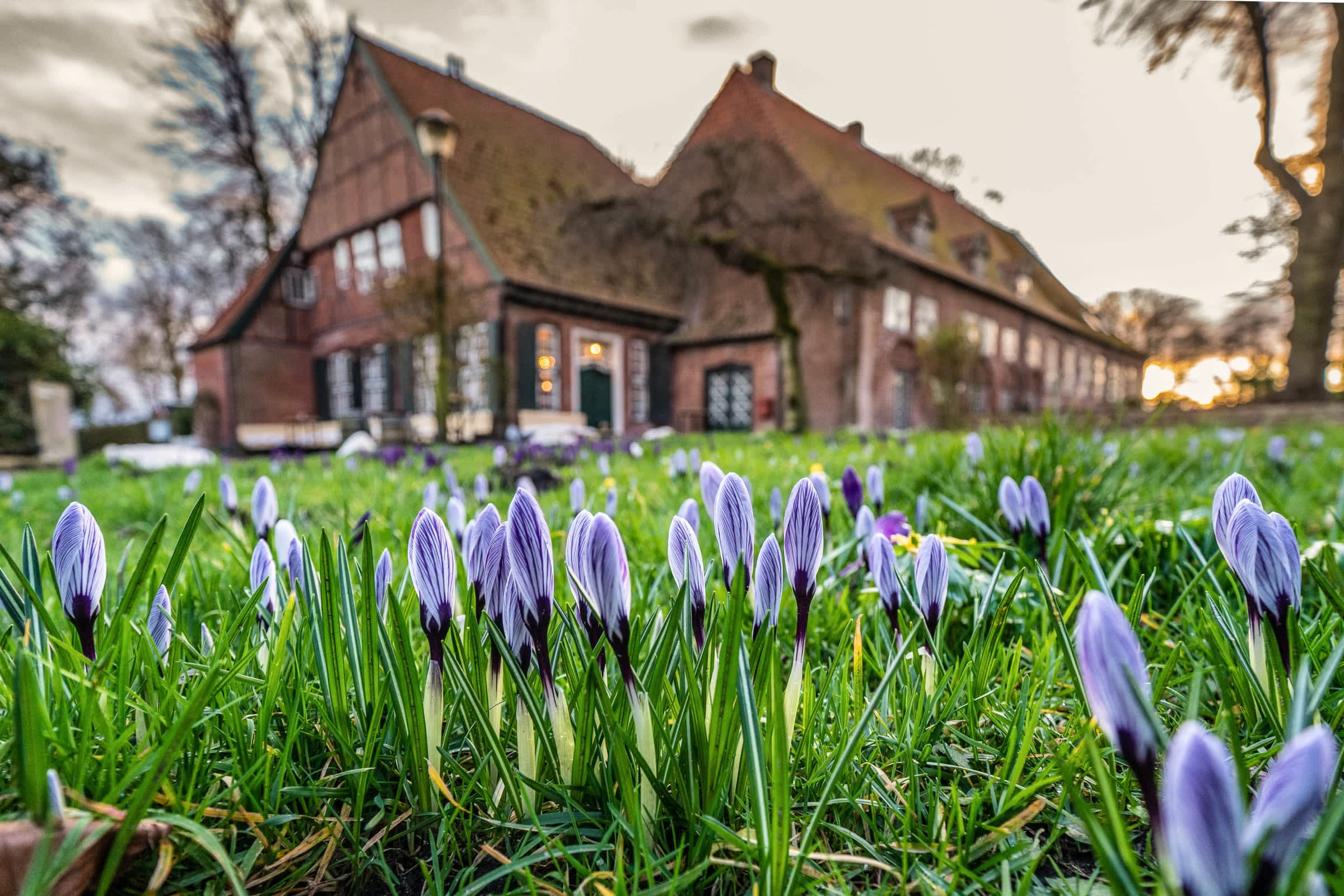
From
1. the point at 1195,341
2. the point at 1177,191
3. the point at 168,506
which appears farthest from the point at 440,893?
the point at 1195,341

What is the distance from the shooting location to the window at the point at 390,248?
53.6 ft

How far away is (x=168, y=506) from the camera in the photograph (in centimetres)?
342

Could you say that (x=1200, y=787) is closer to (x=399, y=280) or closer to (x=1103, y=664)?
(x=1103, y=664)

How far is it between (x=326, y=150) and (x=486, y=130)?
4764 mm

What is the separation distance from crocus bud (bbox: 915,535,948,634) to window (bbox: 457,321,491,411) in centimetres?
1375

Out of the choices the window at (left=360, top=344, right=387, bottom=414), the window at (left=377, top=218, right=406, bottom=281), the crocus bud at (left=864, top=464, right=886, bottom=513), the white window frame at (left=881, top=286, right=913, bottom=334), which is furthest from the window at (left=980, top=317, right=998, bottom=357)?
the crocus bud at (left=864, top=464, right=886, bottom=513)

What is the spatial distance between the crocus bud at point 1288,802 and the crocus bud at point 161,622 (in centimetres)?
101

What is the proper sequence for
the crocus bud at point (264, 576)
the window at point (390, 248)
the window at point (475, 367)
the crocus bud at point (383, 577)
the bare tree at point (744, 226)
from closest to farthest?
the crocus bud at point (383, 577) < the crocus bud at point (264, 576) < the bare tree at point (744, 226) < the window at point (475, 367) < the window at point (390, 248)

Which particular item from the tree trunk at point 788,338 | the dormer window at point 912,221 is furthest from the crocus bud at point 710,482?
the dormer window at point 912,221

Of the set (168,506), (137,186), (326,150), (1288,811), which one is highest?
(326,150)

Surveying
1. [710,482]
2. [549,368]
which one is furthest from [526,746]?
[549,368]

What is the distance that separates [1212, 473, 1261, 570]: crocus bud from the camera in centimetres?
61

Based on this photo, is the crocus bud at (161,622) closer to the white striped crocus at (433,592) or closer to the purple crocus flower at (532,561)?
the white striped crocus at (433,592)

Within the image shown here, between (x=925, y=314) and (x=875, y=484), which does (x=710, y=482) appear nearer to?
(x=875, y=484)
